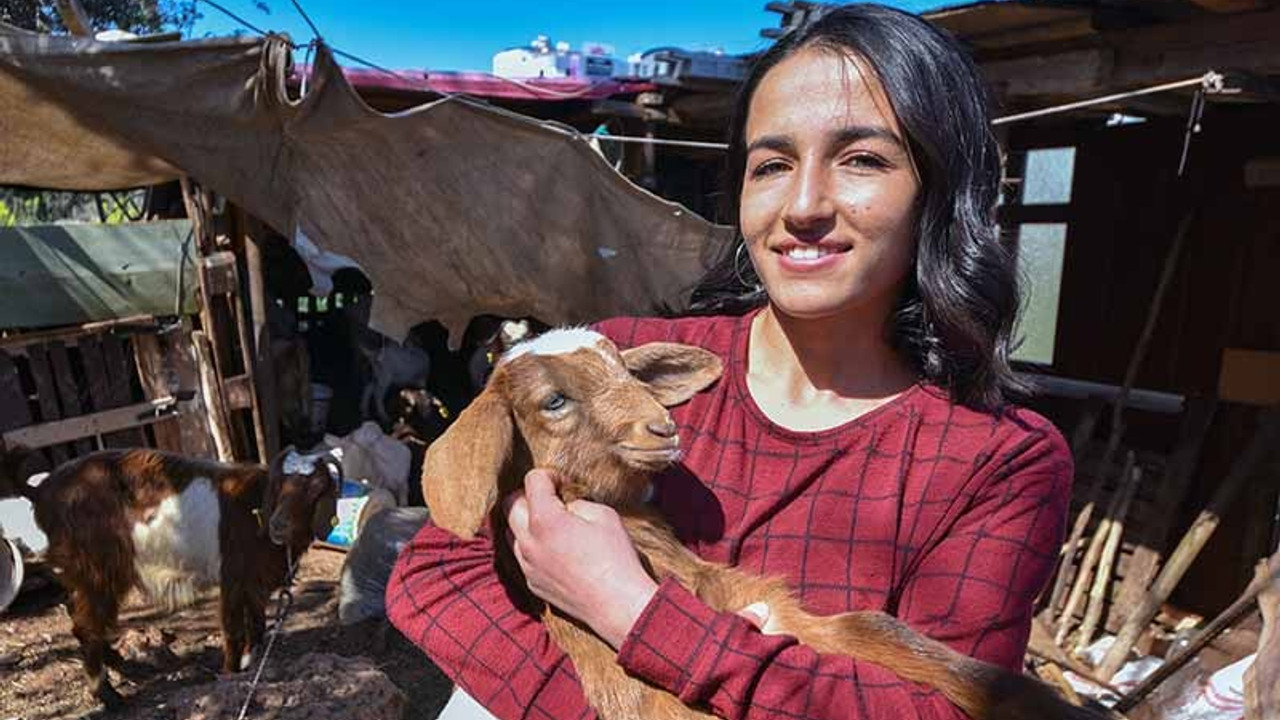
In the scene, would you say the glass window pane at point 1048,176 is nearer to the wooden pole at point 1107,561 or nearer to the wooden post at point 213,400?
the wooden pole at point 1107,561

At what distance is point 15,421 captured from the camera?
19.4 feet

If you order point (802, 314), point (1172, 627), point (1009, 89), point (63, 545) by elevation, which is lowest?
point (1172, 627)

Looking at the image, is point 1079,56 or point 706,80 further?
point 706,80

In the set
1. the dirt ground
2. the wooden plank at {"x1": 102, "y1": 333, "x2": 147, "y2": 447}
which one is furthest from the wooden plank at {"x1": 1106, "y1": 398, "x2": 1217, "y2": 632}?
the wooden plank at {"x1": 102, "y1": 333, "x2": 147, "y2": 447}

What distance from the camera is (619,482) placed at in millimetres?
1631

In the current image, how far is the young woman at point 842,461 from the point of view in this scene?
4.20ft

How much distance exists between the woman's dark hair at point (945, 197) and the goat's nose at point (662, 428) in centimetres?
45

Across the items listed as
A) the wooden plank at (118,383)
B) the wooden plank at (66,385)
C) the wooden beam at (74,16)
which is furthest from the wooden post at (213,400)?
the wooden beam at (74,16)

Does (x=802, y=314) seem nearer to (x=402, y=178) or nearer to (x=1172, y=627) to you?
(x=402, y=178)

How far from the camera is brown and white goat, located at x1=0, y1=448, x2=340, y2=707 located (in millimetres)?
4812

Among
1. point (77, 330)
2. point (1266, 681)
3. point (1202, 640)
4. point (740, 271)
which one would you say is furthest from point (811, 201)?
point (77, 330)

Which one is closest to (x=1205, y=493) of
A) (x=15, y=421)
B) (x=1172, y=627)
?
(x=1172, y=627)

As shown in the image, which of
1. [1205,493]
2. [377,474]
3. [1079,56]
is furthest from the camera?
[377,474]

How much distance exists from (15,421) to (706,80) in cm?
542
